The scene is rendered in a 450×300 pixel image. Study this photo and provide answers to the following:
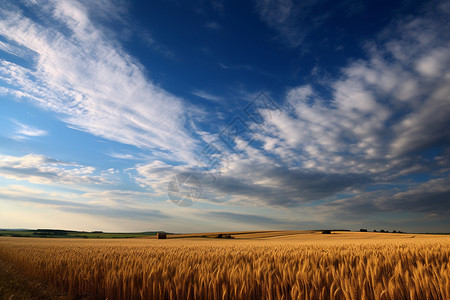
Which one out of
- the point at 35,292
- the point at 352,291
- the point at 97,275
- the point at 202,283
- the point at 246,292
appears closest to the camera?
the point at 352,291

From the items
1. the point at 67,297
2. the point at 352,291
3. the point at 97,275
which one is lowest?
the point at 67,297

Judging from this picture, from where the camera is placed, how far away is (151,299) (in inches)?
133

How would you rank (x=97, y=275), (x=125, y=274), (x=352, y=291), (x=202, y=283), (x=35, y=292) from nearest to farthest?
(x=352, y=291)
(x=202, y=283)
(x=125, y=274)
(x=35, y=292)
(x=97, y=275)

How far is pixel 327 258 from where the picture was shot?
5469 mm

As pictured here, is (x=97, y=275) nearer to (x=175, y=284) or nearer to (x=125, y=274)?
(x=125, y=274)

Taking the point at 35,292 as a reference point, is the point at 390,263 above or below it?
above

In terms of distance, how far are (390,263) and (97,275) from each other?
484 centimetres

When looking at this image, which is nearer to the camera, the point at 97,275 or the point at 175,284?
the point at 175,284

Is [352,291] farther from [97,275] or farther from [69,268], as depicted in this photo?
[69,268]

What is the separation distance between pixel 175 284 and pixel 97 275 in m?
2.06

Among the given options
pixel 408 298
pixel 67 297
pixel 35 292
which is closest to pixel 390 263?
pixel 408 298

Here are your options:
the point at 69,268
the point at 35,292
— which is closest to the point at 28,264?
the point at 69,268

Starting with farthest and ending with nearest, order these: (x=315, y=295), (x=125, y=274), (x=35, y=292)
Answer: (x=35, y=292) → (x=125, y=274) → (x=315, y=295)

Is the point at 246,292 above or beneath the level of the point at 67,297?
above
